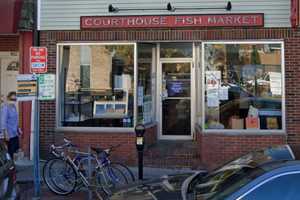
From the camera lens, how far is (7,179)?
247 inches

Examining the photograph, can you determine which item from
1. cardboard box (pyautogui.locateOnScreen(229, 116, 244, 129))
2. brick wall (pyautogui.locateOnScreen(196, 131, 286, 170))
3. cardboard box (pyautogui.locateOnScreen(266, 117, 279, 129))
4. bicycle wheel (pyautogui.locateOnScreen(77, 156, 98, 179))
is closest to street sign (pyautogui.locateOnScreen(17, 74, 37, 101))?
bicycle wheel (pyautogui.locateOnScreen(77, 156, 98, 179))

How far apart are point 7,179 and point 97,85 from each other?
7.03 metres

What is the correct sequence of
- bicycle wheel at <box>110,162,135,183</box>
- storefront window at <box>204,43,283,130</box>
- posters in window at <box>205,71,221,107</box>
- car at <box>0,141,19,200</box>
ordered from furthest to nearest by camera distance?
1. posters in window at <box>205,71,221,107</box>
2. storefront window at <box>204,43,283,130</box>
3. bicycle wheel at <box>110,162,135,183</box>
4. car at <box>0,141,19,200</box>

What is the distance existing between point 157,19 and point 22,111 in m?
4.02

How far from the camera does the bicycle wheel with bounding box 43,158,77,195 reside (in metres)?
9.69

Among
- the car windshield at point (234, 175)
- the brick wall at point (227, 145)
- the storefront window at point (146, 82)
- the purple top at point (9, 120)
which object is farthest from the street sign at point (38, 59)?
the car windshield at point (234, 175)

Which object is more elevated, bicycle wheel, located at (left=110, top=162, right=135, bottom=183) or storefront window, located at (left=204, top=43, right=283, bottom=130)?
storefront window, located at (left=204, top=43, right=283, bottom=130)

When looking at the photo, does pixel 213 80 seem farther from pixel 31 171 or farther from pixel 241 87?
pixel 31 171

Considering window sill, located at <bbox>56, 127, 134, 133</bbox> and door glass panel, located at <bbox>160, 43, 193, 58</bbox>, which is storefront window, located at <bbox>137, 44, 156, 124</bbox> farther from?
window sill, located at <bbox>56, 127, 134, 133</bbox>

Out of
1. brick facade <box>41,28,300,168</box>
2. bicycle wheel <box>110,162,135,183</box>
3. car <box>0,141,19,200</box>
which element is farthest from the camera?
brick facade <box>41,28,300,168</box>

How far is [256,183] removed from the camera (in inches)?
158

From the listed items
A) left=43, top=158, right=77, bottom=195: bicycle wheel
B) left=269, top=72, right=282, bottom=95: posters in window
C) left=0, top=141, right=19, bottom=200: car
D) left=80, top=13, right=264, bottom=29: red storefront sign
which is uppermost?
left=80, top=13, right=264, bottom=29: red storefront sign

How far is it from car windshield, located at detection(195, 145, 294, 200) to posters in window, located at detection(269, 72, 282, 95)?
767cm

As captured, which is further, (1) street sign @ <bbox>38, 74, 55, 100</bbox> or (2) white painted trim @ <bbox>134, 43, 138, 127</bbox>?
(2) white painted trim @ <bbox>134, 43, 138, 127</bbox>
